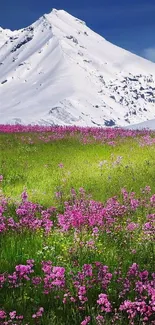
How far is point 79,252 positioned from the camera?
5953 mm

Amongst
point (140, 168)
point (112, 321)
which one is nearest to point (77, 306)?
point (112, 321)

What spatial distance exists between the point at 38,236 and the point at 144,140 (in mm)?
14829

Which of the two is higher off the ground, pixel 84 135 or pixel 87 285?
pixel 84 135

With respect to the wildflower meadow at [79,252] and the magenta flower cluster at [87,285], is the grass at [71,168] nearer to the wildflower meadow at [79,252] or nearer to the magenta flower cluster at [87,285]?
the wildflower meadow at [79,252]

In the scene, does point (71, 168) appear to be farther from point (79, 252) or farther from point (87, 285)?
point (87, 285)

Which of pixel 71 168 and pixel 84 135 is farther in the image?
pixel 84 135

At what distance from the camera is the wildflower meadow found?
14.5ft

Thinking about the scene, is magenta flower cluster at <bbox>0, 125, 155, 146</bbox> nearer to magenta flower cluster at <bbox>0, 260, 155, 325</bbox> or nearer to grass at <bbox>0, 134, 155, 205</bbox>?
grass at <bbox>0, 134, 155, 205</bbox>

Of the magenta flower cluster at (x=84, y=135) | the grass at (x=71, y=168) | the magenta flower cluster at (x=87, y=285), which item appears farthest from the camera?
the magenta flower cluster at (x=84, y=135)

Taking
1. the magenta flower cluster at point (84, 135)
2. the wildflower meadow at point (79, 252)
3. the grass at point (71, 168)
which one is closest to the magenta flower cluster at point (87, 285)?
the wildflower meadow at point (79, 252)

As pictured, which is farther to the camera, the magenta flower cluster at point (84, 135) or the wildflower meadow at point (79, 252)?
the magenta flower cluster at point (84, 135)

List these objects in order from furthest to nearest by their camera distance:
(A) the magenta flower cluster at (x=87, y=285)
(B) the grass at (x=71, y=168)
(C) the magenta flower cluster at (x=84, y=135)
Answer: (C) the magenta flower cluster at (x=84, y=135) → (B) the grass at (x=71, y=168) → (A) the magenta flower cluster at (x=87, y=285)

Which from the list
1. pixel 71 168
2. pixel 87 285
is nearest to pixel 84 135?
Result: pixel 71 168

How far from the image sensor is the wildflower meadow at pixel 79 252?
441 cm
